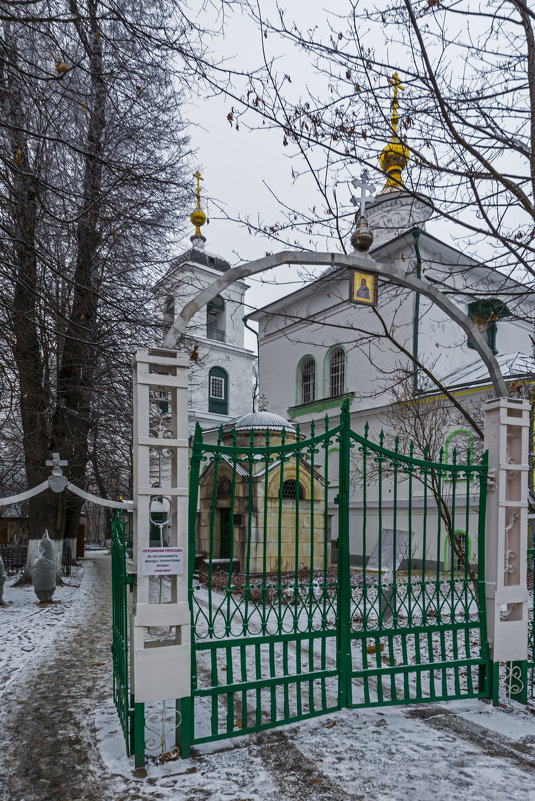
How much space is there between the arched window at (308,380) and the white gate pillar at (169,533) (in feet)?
67.6

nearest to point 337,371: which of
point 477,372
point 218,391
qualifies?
point 477,372

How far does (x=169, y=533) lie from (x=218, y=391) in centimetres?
2732

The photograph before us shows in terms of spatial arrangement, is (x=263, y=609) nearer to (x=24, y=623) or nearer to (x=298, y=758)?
(x=298, y=758)

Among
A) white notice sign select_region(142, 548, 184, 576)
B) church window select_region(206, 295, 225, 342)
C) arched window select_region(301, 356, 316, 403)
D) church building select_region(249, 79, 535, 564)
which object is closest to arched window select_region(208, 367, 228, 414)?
church window select_region(206, 295, 225, 342)

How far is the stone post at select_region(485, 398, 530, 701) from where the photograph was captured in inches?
212

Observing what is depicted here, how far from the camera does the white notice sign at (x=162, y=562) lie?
4.10 meters

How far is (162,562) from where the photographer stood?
13.6 ft

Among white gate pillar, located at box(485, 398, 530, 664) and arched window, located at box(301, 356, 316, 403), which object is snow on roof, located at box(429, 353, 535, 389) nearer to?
arched window, located at box(301, 356, 316, 403)

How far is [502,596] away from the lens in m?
5.41

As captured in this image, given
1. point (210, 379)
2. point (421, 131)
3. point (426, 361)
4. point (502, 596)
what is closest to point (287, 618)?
point (502, 596)

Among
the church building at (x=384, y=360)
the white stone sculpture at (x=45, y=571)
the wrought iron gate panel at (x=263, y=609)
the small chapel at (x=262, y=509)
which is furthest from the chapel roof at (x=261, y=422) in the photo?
the white stone sculpture at (x=45, y=571)

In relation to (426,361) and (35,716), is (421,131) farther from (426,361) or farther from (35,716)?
(426,361)

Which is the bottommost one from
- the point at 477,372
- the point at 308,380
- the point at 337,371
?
the point at 477,372

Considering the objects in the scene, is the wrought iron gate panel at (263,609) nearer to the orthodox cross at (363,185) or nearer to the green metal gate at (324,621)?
the green metal gate at (324,621)
